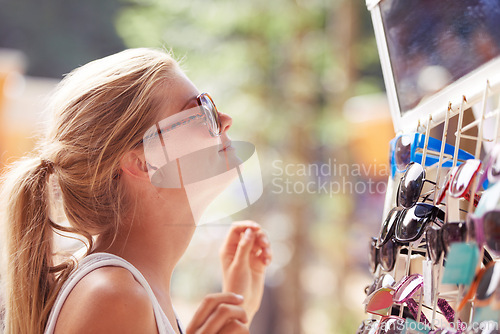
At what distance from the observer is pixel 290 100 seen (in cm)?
310

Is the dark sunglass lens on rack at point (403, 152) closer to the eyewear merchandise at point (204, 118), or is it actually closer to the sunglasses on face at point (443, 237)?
the sunglasses on face at point (443, 237)

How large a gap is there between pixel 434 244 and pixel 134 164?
519mm

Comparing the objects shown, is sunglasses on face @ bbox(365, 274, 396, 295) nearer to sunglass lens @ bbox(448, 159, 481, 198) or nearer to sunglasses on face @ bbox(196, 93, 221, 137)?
sunglass lens @ bbox(448, 159, 481, 198)

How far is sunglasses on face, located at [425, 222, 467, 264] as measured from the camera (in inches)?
21.8

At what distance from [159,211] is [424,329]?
0.49m

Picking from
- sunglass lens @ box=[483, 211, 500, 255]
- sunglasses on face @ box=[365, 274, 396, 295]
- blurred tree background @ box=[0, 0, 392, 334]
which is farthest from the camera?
blurred tree background @ box=[0, 0, 392, 334]

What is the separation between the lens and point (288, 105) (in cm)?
310

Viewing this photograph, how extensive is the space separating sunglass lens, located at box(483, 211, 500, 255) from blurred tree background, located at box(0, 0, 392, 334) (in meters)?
2.37

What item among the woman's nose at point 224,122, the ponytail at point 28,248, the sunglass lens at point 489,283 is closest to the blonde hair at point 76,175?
the ponytail at point 28,248

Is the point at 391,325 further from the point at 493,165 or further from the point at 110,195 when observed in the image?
the point at 110,195

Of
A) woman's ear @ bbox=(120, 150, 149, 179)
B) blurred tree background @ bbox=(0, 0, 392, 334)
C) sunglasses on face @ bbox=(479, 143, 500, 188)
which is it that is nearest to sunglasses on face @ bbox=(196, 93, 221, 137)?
woman's ear @ bbox=(120, 150, 149, 179)

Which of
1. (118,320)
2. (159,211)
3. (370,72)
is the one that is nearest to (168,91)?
(159,211)

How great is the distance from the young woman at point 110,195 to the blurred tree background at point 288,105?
1911 mm

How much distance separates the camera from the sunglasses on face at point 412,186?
0.70 m
